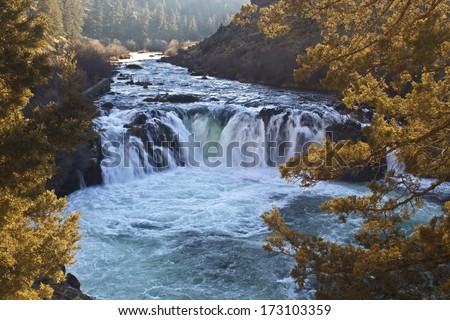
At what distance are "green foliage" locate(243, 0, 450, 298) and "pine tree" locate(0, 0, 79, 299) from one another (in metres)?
3.17

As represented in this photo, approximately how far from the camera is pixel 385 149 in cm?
561

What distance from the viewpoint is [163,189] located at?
17312 millimetres

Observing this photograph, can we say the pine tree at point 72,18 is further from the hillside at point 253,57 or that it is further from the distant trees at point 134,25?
the hillside at point 253,57

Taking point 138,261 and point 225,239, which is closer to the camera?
point 138,261

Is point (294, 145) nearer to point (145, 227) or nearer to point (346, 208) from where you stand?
point (145, 227)

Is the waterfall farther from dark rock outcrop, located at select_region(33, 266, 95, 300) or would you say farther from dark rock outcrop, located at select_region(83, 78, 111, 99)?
dark rock outcrop, located at select_region(33, 266, 95, 300)

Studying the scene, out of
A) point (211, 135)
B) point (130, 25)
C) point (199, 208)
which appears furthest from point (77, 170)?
point (130, 25)

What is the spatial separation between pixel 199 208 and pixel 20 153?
1074 centimetres

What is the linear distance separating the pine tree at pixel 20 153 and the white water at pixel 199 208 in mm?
4372

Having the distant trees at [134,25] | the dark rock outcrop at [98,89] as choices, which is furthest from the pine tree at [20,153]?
the distant trees at [134,25]

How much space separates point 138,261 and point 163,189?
6017mm

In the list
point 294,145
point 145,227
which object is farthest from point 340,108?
point 145,227

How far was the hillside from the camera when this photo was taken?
106 ft

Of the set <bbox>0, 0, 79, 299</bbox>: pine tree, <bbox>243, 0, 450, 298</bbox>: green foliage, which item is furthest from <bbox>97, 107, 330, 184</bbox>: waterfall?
<bbox>243, 0, 450, 298</bbox>: green foliage
